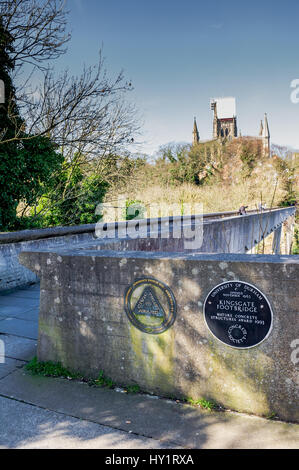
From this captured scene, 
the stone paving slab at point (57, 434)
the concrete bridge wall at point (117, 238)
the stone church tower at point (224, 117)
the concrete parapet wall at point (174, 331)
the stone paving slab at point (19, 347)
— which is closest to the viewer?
the stone paving slab at point (57, 434)

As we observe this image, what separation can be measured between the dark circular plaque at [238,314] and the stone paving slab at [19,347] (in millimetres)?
2206

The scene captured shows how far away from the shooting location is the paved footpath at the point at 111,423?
219cm

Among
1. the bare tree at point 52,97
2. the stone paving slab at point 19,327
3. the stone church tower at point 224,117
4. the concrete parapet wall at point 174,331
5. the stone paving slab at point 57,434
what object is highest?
the stone church tower at point 224,117

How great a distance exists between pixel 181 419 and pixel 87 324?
47.0 inches

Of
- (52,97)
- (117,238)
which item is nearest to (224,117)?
(52,97)

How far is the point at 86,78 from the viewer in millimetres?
10828

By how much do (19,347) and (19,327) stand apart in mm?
712

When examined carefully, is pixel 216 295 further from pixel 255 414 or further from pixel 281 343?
pixel 255 414

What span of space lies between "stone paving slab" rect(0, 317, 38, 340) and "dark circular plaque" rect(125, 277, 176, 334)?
6.27 feet

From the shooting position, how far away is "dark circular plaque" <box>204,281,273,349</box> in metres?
2.41

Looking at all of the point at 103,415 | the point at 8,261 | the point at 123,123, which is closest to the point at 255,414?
the point at 103,415

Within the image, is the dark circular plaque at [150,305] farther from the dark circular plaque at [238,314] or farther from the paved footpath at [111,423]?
the paved footpath at [111,423]

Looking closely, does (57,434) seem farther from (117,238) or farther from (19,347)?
(117,238)

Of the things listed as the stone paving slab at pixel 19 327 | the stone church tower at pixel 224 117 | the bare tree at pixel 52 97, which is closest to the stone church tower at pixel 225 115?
the stone church tower at pixel 224 117
